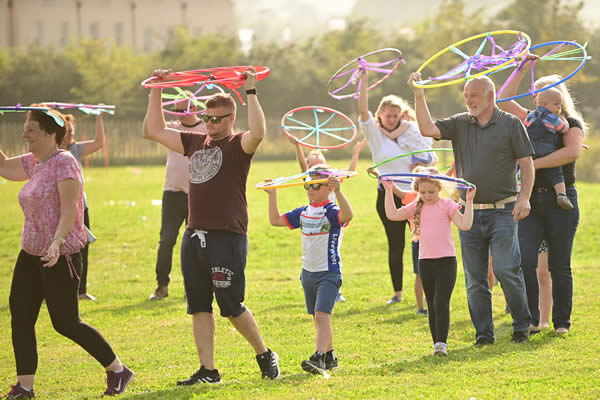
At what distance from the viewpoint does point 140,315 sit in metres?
9.23

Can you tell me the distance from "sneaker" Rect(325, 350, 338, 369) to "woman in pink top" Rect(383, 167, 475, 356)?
2.78ft

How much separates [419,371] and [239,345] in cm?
205

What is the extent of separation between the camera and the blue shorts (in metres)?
6.32

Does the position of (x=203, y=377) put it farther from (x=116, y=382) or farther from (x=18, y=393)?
(x=18, y=393)

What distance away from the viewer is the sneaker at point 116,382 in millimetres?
5746

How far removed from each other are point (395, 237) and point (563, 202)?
2.32 meters

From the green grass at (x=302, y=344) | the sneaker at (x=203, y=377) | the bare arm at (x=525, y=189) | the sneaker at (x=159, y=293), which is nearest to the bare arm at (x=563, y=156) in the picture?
the bare arm at (x=525, y=189)

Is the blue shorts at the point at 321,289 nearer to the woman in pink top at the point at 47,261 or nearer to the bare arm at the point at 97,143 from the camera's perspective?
the woman in pink top at the point at 47,261

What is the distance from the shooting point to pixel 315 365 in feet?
20.0

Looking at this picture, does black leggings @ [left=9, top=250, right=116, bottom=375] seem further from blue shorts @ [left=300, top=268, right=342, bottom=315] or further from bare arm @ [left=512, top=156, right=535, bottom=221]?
bare arm @ [left=512, top=156, right=535, bottom=221]

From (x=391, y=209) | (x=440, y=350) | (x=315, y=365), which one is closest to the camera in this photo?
(x=315, y=365)

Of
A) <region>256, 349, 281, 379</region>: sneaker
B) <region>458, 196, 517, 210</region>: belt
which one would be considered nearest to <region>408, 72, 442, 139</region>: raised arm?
<region>458, 196, 517, 210</region>: belt

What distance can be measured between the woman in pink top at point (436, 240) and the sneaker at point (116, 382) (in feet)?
8.09

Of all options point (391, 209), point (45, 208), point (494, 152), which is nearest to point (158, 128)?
point (45, 208)
